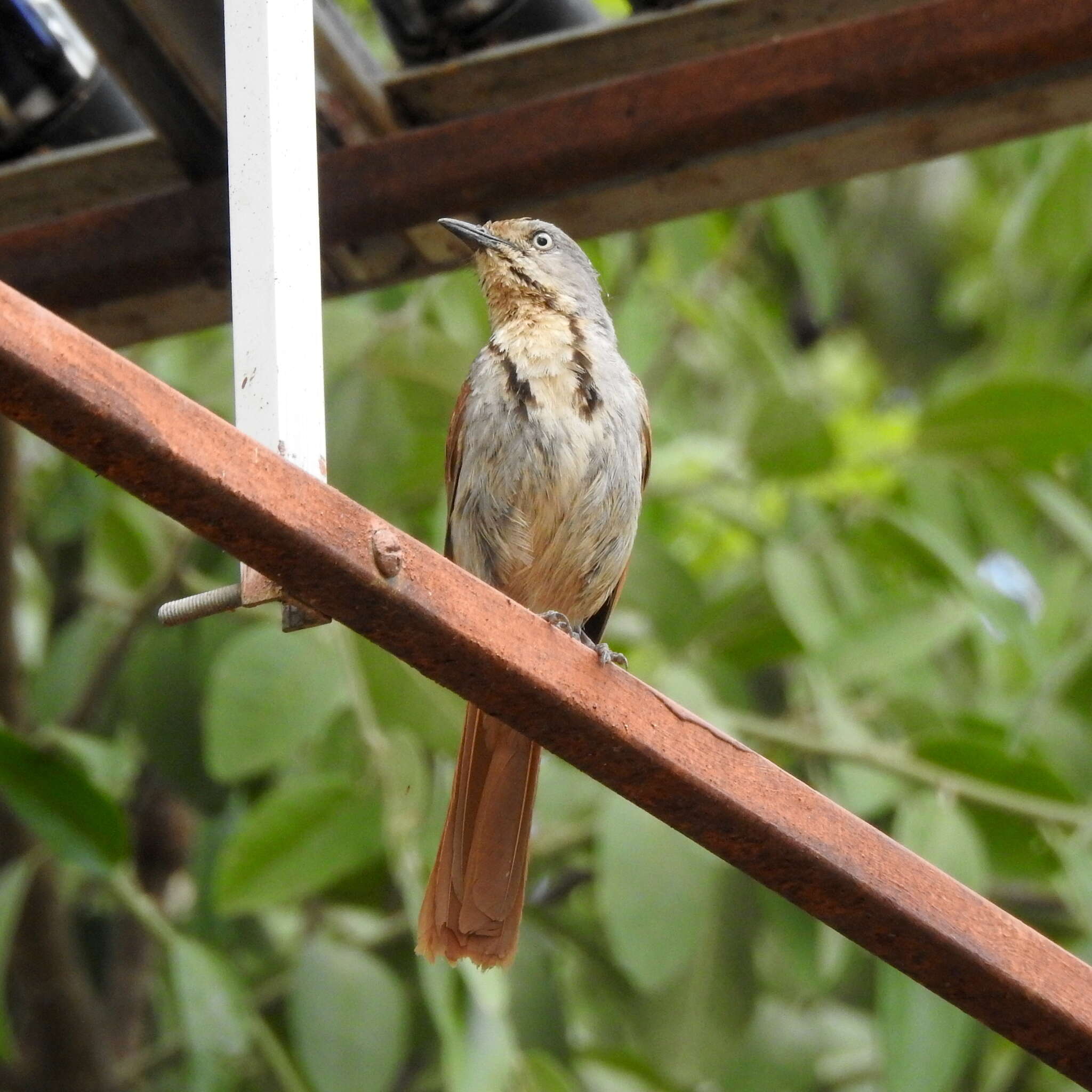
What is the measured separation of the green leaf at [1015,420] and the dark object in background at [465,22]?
1.76 meters

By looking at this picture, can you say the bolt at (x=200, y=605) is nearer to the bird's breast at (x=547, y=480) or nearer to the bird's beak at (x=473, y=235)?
the bird's beak at (x=473, y=235)

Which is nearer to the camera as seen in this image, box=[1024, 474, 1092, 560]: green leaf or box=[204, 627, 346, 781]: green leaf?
box=[204, 627, 346, 781]: green leaf

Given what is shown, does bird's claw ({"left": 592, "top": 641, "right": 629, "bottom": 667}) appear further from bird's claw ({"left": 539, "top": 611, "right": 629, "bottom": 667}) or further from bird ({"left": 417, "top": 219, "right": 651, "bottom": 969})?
bird ({"left": 417, "top": 219, "right": 651, "bottom": 969})

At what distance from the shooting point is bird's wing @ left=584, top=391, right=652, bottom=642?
4129 mm

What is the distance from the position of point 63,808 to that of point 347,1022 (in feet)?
2.80

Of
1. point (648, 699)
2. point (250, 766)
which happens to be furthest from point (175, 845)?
point (648, 699)

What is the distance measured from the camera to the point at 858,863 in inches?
93.6

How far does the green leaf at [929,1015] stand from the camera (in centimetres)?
373

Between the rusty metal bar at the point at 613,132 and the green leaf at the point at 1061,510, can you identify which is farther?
the green leaf at the point at 1061,510

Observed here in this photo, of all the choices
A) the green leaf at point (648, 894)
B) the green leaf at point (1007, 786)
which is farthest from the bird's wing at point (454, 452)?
the green leaf at point (1007, 786)

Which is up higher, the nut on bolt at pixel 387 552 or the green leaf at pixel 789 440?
the nut on bolt at pixel 387 552

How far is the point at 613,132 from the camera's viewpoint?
3289 mm

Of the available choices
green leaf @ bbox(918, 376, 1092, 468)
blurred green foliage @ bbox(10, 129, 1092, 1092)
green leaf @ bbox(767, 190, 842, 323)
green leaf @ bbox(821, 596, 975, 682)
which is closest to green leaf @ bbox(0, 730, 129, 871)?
blurred green foliage @ bbox(10, 129, 1092, 1092)

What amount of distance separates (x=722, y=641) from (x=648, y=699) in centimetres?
254
